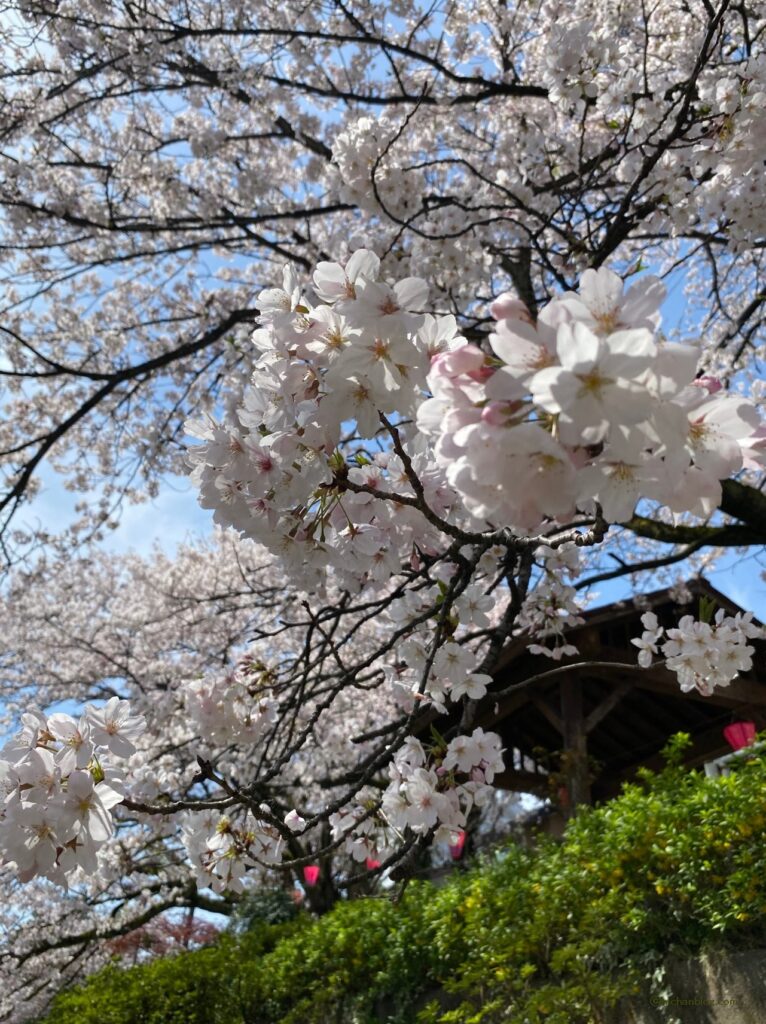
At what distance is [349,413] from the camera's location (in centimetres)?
144

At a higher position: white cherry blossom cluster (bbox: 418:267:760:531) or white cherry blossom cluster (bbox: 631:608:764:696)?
white cherry blossom cluster (bbox: 631:608:764:696)

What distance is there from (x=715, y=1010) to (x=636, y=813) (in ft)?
2.67

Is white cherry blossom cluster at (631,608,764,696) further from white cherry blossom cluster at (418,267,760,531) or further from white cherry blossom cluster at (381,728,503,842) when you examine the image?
white cherry blossom cluster at (418,267,760,531)

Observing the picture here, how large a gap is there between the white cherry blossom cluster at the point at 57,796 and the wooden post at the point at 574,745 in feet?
17.4

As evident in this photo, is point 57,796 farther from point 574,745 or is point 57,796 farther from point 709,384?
point 574,745

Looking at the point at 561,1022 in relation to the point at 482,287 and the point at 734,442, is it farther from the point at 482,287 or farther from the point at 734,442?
the point at 482,287

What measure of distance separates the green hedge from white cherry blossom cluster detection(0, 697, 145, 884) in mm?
1008

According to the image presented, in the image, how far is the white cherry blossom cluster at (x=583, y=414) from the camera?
32.1 inches

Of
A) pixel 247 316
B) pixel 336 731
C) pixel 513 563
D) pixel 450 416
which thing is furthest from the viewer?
pixel 336 731

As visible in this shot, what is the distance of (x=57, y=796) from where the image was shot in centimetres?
146

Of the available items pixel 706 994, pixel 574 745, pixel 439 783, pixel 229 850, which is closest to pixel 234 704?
pixel 229 850

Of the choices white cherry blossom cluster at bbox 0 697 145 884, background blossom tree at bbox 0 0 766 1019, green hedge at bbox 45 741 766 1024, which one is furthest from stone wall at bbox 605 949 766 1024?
white cherry blossom cluster at bbox 0 697 145 884

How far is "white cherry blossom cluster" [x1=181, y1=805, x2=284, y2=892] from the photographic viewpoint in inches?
88.1

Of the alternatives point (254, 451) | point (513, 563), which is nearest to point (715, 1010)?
point (513, 563)
